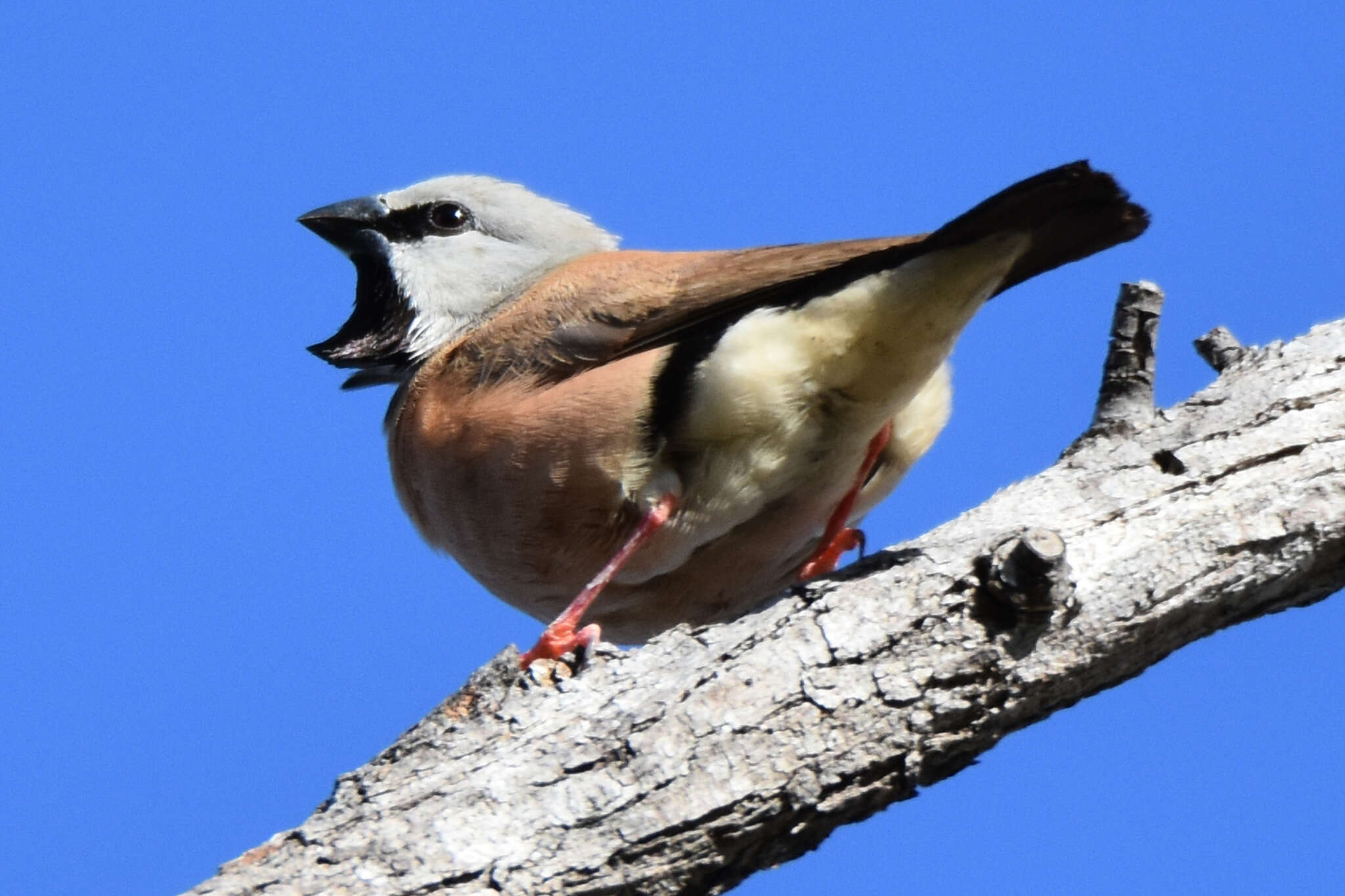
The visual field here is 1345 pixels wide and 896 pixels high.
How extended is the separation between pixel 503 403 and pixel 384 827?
209cm

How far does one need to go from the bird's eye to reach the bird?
0.53 metres

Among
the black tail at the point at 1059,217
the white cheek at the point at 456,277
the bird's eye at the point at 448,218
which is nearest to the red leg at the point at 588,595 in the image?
the black tail at the point at 1059,217

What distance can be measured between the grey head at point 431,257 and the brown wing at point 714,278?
33cm

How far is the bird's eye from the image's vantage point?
22.9 ft

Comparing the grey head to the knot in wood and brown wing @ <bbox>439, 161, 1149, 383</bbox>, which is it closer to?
brown wing @ <bbox>439, 161, 1149, 383</bbox>

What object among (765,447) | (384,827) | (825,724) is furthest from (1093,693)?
(384,827)

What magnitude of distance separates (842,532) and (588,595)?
3.76ft

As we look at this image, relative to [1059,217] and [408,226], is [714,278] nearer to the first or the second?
[1059,217]

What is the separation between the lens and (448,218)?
698 centimetres

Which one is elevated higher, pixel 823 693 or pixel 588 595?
pixel 588 595

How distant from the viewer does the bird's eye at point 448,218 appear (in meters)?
6.96

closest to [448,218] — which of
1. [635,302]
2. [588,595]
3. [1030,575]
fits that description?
[635,302]

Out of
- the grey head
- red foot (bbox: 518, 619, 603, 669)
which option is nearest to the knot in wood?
red foot (bbox: 518, 619, 603, 669)

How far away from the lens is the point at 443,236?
6.94 metres
